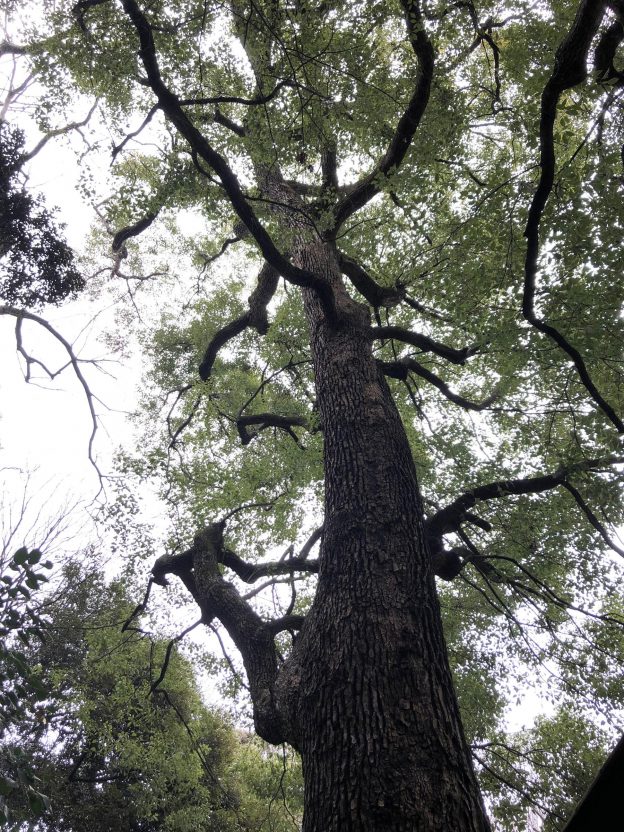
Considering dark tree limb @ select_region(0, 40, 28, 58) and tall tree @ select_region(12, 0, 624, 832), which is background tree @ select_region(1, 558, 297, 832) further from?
dark tree limb @ select_region(0, 40, 28, 58)

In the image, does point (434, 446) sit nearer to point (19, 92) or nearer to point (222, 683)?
point (222, 683)

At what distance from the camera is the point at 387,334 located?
530 centimetres

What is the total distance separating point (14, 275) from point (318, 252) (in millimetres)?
3724

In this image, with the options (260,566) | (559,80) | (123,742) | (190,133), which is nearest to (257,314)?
(260,566)

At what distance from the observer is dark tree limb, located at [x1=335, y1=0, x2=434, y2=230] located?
148 inches

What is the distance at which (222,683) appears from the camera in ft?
28.2

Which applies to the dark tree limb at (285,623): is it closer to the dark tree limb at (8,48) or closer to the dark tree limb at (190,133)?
the dark tree limb at (190,133)

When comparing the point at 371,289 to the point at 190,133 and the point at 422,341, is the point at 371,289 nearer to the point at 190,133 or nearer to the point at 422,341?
the point at 422,341

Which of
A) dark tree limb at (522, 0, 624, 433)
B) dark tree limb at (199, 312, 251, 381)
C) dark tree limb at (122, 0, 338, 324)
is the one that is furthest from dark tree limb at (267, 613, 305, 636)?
dark tree limb at (199, 312, 251, 381)

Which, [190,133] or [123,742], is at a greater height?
[190,133]

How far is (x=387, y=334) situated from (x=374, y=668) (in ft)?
12.0

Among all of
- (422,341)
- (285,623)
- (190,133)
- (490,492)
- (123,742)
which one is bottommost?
(123,742)

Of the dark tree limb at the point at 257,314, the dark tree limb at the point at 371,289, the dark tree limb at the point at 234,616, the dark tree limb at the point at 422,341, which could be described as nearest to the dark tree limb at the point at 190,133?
the dark tree limb at the point at 422,341

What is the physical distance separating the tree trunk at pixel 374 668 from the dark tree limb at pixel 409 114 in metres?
2.52
